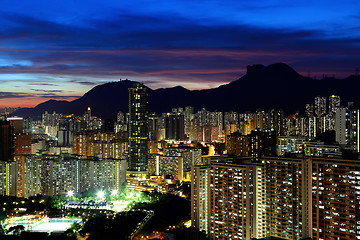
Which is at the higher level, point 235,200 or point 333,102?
point 333,102

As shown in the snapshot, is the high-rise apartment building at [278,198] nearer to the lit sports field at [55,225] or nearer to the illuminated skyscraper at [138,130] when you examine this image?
the lit sports field at [55,225]

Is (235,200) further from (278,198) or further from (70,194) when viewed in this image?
(70,194)

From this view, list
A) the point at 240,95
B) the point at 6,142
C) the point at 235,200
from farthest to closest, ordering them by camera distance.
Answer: the point at 240,95 < the point at 6,142 < the point at 235,200

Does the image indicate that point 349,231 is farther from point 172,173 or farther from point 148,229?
point 172,173

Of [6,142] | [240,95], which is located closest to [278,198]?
[6,142]

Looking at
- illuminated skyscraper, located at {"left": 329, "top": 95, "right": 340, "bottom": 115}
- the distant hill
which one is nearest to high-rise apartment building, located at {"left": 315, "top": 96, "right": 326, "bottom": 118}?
illuminated skyscraper, located at {"left": 329, "top": 95, "right": 340, "bottom": 115}
